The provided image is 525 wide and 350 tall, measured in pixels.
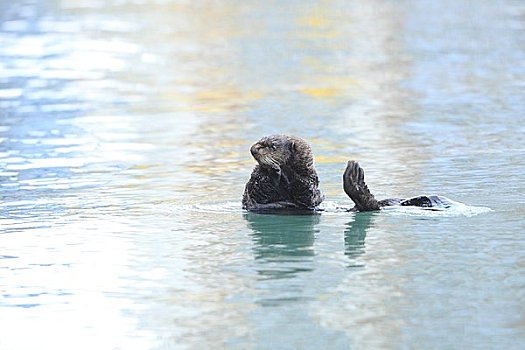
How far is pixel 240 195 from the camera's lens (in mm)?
8609

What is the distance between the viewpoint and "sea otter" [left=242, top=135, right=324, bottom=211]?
23.8 ft

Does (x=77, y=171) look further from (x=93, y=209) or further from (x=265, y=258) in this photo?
(x=265, y=258)

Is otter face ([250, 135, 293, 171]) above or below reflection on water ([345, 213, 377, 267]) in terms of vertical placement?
above

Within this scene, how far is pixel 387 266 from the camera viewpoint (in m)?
6.41

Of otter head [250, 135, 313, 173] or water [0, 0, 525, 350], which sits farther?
otter head [250, 135, 313, 173]

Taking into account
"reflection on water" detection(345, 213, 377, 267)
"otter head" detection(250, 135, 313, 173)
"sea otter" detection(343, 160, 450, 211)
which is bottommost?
"reflection on water" detection(345, 213, 377, 267)

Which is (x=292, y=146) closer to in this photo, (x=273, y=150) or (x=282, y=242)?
(x=273, y=150)

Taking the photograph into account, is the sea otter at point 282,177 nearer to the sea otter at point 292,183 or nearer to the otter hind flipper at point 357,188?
the sea otter at point 292,183

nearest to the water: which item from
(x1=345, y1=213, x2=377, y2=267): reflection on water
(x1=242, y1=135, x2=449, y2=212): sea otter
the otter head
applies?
(x1=345, y1=213, x2=377, y2=267): reflection on water

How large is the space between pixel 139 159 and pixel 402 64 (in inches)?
300

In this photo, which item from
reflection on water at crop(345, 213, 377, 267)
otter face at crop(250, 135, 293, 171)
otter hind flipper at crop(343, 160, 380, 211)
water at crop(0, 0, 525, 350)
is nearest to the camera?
water at crop(0, 0, 525, 350)

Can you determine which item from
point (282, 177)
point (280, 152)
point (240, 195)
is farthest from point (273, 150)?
point (240, 195)

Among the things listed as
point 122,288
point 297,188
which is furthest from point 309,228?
point 122,288

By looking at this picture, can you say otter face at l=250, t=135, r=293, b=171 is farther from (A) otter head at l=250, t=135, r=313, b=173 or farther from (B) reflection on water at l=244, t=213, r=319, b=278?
(B) reflection on water at l=244, t=213, r=319, b=278
